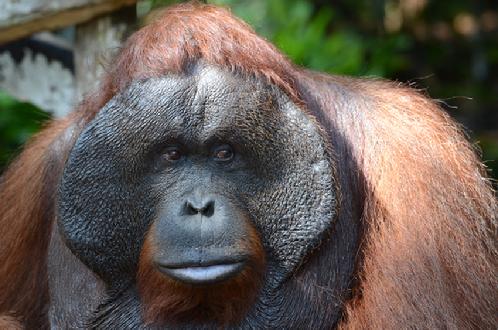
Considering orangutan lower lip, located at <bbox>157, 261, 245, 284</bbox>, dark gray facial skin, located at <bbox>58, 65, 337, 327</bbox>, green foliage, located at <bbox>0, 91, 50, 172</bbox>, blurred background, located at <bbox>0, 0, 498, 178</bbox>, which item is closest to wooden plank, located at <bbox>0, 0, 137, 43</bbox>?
green foliage, located at <bbox>0, 91, 50, 172</bbox>

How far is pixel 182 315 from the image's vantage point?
12.6ft

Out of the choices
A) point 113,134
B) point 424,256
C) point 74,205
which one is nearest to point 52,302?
point 74,205

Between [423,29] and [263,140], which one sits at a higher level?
[263,140]

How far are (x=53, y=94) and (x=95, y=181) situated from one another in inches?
70.9

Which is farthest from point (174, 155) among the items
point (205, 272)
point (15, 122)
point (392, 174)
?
point (15, 122)

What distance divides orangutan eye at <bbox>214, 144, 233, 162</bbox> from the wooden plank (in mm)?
1592

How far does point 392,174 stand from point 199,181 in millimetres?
684

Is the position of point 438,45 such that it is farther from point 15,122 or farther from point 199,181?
point 199,181

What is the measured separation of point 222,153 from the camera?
12.2 feet

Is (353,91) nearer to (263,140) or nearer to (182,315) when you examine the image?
(263,140)

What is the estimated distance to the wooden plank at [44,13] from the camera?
5.02 m

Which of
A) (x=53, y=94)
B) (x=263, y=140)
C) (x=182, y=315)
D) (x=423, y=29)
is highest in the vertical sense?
(x=263, y=140)

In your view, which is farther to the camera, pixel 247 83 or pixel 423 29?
pixel 423 29

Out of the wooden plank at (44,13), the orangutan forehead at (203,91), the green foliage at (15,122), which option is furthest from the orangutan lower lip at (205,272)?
the green foliage at (15,122)
